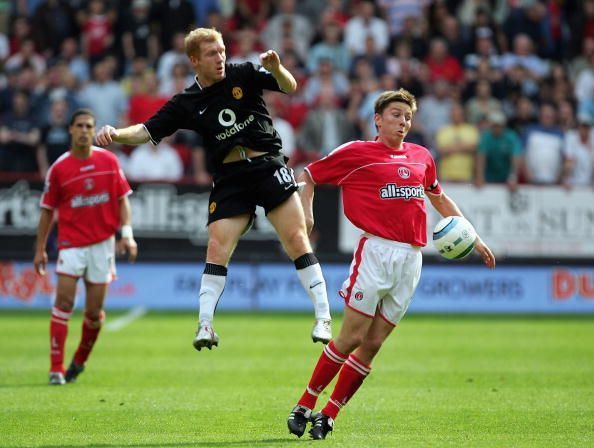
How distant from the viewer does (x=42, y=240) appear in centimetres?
1138

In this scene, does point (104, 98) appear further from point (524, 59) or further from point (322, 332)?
point (322, 332)

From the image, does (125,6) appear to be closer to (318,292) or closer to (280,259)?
(280,259)

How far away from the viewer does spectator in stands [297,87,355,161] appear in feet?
66.0

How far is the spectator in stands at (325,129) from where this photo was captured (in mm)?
20109

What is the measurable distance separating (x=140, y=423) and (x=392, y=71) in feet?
47.1

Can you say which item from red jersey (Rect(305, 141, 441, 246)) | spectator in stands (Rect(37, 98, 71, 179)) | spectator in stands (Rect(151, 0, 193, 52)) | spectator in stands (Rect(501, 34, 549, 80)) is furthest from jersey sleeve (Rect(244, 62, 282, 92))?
spectator in stands (Rect(501, 34, 549, 80))

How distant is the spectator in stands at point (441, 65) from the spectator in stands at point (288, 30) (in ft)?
8.20

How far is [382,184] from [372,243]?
44cm

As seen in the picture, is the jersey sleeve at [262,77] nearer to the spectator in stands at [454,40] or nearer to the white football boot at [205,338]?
the white football boot at [205,338]

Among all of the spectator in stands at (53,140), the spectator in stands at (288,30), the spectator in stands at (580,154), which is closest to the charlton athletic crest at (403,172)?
the spectator in stands at (53,140)

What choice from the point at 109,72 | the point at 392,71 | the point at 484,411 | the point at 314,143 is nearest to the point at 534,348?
the point at 484,411

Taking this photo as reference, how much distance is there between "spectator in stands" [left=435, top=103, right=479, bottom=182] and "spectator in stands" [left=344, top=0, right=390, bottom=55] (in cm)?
321

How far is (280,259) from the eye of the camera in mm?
19375

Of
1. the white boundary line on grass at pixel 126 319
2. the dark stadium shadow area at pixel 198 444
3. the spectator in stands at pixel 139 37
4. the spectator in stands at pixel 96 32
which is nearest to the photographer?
the dark stadium shadow area at pixel 198 444
